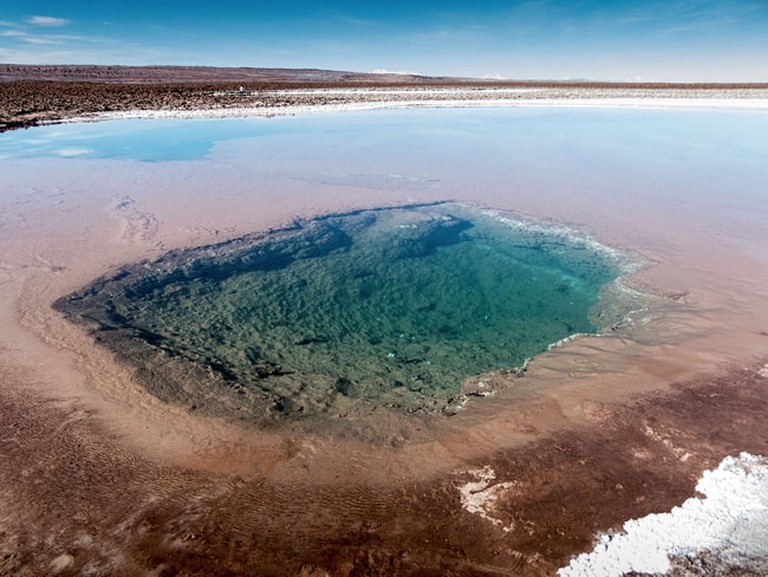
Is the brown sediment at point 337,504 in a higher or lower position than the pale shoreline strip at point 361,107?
lower

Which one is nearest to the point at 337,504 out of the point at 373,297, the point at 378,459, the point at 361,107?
the point at 378,459

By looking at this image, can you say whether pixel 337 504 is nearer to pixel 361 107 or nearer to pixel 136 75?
pixel 361 107

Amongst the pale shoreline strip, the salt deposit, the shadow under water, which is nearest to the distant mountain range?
the pale shoreline strip

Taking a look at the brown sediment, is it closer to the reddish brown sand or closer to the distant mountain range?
the reddish brown sand

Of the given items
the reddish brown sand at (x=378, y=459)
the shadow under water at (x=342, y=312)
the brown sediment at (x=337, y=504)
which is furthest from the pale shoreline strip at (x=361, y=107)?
the brown sediment at (x=337, y=504)

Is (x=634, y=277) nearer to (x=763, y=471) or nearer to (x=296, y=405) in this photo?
(x=763, y=471)

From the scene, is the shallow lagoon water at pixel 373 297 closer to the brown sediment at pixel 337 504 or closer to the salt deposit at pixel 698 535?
the brown sediment at pixel 337 504

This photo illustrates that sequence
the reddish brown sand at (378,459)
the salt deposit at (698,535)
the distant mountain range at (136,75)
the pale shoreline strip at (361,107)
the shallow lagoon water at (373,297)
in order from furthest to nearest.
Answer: the distant mountain range at (136,75), the pale shoreline strip at (361,107), the shallow lagoon water at (373,297), the reddish brown sand at (378,459), the salt deposit at (698,535)
